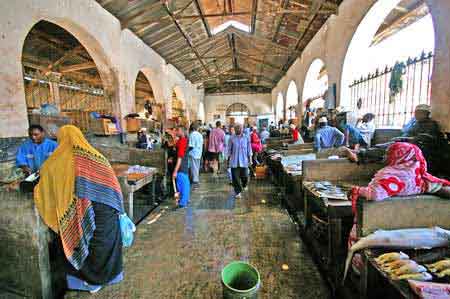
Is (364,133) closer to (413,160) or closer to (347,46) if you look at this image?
(347,46)

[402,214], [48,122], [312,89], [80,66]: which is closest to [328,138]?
[402,214]

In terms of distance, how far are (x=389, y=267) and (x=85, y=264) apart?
2399 mm

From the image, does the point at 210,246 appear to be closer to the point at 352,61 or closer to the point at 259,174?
the point at 259,174

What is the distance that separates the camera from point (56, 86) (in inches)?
214

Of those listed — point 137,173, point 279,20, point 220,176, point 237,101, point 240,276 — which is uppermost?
point 279,20

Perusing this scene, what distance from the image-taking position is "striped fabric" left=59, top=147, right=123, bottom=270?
1896 millimetres

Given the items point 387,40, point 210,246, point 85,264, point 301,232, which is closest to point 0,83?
point 85,264

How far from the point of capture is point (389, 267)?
4.58 feet

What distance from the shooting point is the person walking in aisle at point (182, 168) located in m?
4.13

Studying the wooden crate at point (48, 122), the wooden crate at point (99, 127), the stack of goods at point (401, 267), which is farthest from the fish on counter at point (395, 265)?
the wooden crate at point (99, 127)

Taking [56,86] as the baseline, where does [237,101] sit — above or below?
above

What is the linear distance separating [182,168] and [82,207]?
2.42 metres

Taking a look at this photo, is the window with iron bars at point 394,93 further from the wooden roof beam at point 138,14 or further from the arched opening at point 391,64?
the wooden roof beam at point 138,14

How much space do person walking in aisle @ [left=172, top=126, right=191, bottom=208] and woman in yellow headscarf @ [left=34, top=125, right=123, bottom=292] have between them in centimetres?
203
